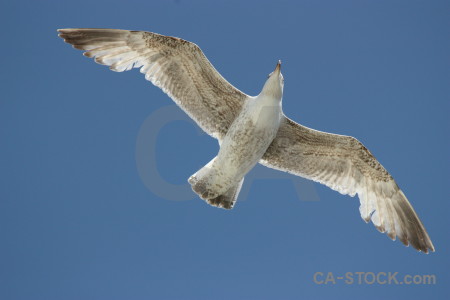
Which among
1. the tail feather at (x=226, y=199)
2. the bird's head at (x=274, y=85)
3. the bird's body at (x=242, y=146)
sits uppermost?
the bird's head at (x=274, y=85)

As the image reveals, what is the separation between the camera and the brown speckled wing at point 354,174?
10594mm

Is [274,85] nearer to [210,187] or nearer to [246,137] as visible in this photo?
[246,137]

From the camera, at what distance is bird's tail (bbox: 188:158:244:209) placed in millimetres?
10102

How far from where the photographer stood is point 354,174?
10875 mm

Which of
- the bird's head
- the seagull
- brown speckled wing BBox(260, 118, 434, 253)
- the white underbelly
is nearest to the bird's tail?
the seagull

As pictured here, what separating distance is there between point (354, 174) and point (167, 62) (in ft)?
12.5

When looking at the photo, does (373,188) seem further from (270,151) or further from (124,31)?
(124,31)

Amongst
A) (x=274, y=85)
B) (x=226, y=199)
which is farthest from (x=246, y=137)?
(x=226, y=199)

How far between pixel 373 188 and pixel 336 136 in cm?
128

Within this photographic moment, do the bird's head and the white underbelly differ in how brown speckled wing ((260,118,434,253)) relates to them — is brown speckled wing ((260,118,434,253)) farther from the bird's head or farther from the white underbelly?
the bird's head

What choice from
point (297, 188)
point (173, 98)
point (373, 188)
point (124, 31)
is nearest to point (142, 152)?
point (173, 98)

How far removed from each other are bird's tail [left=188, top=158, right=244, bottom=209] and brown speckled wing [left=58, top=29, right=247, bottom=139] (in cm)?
101

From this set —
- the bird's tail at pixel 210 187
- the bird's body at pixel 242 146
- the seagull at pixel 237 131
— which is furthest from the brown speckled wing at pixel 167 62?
the bird's tail at pixel 210 187

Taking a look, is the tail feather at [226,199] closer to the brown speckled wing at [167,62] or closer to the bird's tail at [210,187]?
the bird's tail at [210,187]
